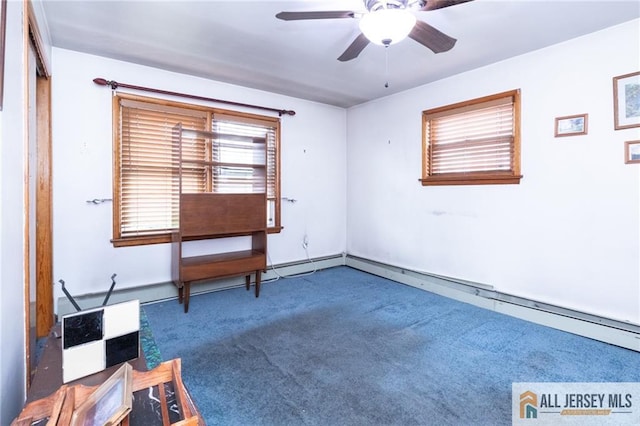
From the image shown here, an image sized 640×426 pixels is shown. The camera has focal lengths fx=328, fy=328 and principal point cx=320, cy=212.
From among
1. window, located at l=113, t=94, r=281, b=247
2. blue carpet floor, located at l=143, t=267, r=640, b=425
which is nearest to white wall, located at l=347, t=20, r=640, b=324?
blue carpet floor, located at l=143, t=267, r=640, b=425

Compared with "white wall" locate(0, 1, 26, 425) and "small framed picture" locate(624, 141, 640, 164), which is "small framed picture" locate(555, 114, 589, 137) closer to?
"small framed picture" locate(624, 141, 640, 164)

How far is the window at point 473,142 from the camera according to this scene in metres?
3.23

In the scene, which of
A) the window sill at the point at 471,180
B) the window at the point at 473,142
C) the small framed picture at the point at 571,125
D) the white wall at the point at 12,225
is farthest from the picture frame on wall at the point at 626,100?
the white wall at the point at 12,225

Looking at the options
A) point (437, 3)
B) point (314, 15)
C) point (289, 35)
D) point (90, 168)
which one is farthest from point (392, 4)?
point (90, 168)

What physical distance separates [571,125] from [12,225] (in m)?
3.79

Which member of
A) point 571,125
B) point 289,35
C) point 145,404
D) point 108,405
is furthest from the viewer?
point 571,125

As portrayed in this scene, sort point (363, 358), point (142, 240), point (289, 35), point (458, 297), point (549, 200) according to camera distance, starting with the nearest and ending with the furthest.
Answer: point (363, 358)
point (289, 35)
point (549, 200)
point (142, 240)
point (458, 297)

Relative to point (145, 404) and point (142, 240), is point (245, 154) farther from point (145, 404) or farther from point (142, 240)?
point (145, 404)

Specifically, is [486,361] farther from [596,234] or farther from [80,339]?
[80,339]

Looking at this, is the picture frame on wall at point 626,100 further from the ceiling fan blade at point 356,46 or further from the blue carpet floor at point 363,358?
the ceiling fan blade at point 356,46

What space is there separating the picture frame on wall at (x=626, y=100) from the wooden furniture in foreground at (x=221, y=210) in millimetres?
3236

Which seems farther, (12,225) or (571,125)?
(571,125)

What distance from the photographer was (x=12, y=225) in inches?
51.8

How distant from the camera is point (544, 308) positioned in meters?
2.99
